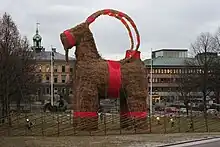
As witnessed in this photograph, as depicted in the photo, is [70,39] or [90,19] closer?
[70,39]

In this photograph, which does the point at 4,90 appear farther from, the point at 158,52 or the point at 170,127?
the point at 158,52

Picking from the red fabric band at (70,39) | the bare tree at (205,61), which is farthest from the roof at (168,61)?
the red fabric band at (70,39)

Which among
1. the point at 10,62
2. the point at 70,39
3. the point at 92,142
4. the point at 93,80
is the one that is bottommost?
the point at 92,142

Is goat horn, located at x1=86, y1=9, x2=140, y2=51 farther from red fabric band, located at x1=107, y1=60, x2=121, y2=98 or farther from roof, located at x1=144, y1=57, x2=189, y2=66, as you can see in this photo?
roof, located at x1=144, y1=57, x2=189, y2=66

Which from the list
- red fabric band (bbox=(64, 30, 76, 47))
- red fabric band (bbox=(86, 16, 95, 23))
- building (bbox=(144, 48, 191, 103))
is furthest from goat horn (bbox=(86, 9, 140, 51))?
building (bbox=(144, 48, 191, 103))

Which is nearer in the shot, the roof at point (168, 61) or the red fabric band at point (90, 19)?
the red fabric band at point (90, 19)

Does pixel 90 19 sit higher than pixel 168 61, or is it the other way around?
pixel 168 61

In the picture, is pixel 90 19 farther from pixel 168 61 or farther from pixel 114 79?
pixel 168 61

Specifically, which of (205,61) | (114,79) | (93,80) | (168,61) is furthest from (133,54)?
(168,61)

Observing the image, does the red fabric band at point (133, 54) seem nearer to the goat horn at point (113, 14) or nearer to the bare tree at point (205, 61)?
the goat horn at point (113, 14)

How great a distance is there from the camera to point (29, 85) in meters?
45.8

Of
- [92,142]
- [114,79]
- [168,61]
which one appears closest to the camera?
[92,142]

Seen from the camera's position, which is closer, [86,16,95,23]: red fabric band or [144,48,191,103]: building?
[86,16,95,23]: red fabric band

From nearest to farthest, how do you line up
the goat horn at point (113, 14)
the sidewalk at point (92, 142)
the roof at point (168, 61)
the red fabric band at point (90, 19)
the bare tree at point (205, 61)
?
the sidewalk at point (92, 142)
the red fabric band at point (90, 19)
the goat horn at point (113, 14)
the bare tree at point (205, 61)
the roof at point (168, 61)
